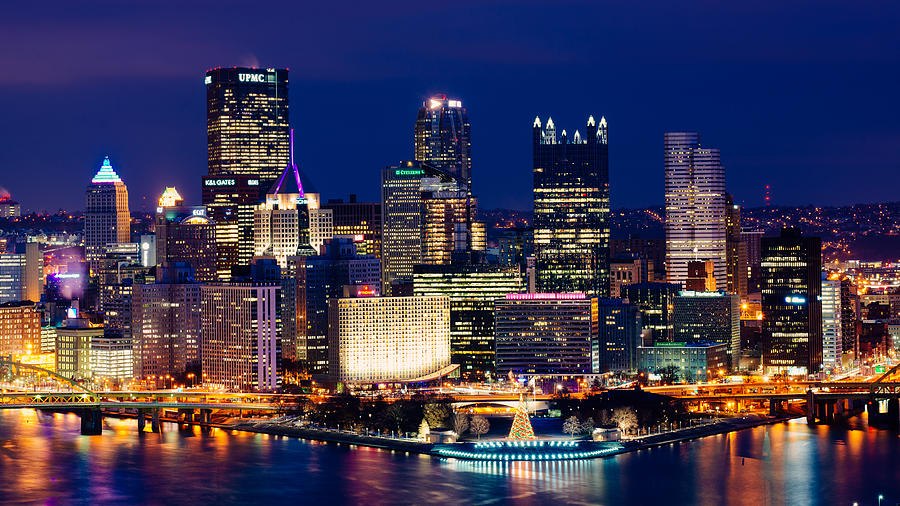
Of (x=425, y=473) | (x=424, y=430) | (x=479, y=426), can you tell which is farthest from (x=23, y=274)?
(x=425, y=473)

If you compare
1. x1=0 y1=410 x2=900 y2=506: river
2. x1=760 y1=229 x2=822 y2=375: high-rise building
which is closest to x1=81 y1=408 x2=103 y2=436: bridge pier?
x1=0 y1=410 x2=900 y2=506: river

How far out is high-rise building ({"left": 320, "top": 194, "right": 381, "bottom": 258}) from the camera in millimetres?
121688

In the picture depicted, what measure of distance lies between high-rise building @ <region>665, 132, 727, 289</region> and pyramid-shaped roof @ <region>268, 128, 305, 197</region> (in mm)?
27173

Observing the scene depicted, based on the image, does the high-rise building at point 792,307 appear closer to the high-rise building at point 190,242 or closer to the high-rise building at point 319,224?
the high-rise building at point 319,224

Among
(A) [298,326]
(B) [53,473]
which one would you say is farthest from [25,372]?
(B) [53,473]

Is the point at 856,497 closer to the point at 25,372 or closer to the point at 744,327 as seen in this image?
the point at 744,327

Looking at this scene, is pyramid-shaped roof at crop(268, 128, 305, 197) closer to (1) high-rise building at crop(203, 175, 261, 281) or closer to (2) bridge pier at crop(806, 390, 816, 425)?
(1) high-rise building at crop(203, 175, 261, 281)

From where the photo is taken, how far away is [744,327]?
110438 mm

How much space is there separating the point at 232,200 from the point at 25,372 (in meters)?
28.2

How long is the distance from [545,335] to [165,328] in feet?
66.5

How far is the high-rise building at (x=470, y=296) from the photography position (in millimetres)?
101875

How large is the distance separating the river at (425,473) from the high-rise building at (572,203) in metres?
41.1

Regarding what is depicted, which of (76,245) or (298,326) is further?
(76,245)

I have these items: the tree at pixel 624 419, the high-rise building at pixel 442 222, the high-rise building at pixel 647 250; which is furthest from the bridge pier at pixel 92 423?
the high-rise building at pixel 647 250
